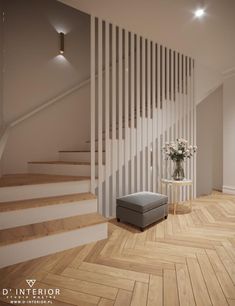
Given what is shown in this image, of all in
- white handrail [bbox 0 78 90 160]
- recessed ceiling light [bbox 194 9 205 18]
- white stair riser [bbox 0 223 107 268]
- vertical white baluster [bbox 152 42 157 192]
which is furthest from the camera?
vertical white baluster [bbox 152 42 157 192]

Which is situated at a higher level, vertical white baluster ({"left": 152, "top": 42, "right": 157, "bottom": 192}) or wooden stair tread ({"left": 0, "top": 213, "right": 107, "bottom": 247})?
vertical white baluster ({"left": 152, "top": 42, "right": 157, "bottom": 192})

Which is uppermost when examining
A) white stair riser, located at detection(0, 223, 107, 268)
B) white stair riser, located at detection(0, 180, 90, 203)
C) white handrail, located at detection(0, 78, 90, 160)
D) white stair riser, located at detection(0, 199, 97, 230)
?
white handrail, located at detection(0, 78, 90, 160)

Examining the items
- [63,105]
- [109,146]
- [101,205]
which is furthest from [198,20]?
[101,205]

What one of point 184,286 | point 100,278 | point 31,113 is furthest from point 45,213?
point 31,113

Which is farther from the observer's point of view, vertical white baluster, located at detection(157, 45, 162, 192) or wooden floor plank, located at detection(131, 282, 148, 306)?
vertical white baluster, located at detection(157, 45, 162, 192)

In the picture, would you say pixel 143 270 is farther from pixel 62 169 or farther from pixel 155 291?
pixel 62 169

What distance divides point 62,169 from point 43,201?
918 mm

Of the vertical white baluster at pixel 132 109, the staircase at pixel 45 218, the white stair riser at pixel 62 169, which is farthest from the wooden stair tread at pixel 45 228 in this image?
the vertical white baluster at pixel 132 109

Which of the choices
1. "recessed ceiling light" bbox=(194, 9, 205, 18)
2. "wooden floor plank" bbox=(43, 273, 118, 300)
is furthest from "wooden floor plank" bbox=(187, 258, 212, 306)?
"recessed ceiling light" bbox=(194, 9, 205, 18)

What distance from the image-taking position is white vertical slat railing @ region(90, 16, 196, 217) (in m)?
3.28

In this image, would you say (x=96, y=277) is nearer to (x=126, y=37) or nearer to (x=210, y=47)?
(x=126, y=37)

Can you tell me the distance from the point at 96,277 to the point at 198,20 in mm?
3492

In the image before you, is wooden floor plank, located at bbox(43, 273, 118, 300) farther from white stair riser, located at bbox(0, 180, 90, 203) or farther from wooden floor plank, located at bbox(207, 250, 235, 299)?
white stair riser, located at bbox(0, 180, 90, 203)

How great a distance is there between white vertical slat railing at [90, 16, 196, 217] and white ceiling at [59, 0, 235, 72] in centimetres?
18
